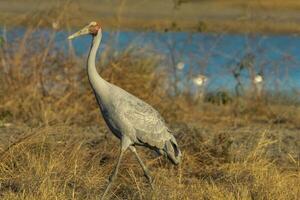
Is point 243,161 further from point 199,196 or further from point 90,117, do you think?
point 90,117

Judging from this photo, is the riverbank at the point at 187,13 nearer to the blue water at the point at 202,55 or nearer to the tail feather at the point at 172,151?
the blue water at the point at 202,55

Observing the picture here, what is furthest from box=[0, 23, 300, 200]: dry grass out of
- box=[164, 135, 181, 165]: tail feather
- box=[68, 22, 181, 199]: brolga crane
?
box=[68, 22, 181, 199]: brolga crane

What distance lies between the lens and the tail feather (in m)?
7.76

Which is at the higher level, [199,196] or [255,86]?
[199,196]

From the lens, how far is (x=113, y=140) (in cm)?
934

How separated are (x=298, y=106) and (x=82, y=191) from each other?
635 cm

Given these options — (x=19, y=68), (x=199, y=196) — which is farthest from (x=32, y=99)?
(x=199, y=196)

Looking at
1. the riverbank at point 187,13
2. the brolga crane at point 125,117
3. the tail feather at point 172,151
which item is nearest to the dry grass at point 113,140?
the tail feather at point 172,151

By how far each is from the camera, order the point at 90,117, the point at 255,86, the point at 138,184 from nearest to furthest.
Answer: the point at 138,184
the point at 90,117
the point at 255,86

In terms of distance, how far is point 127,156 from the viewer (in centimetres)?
846

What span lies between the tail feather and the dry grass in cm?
18

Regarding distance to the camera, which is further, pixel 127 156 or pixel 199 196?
pixel 127 156

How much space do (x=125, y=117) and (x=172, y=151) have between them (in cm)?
59

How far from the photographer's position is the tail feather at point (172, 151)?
776 centimetres
